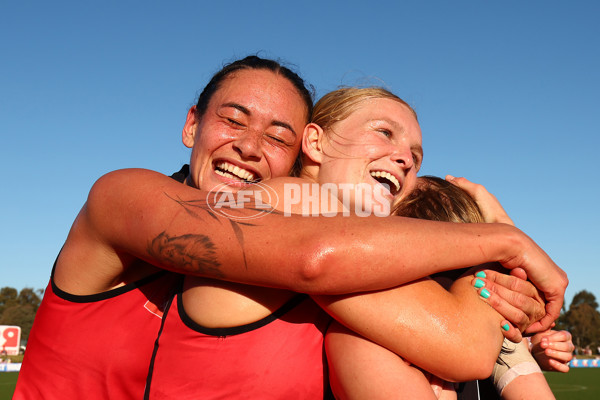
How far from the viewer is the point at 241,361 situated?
2326mm

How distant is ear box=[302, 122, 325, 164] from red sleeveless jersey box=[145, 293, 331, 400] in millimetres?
1385

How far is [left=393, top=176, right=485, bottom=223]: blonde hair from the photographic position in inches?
129

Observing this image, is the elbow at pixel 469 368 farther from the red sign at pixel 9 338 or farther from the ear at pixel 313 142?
the red sign at pixel 9 338

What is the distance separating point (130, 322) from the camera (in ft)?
9.03

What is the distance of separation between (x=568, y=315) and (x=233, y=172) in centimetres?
8031

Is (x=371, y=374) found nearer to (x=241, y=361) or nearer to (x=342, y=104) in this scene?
(x=241, y=361)

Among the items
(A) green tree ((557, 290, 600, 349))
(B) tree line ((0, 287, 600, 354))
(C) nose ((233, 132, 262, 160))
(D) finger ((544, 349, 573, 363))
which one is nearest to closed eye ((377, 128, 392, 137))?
(C) nose ((233, 132, 262, 160))

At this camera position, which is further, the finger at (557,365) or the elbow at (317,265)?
the finger at (557,365)

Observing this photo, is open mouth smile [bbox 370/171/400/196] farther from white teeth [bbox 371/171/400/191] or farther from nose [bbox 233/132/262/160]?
nose [bbox 233/132/262/160]

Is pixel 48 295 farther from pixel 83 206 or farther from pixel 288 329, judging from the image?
pixel 288 329

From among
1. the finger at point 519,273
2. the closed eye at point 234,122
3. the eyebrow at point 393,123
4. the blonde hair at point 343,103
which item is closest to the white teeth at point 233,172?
the closed eye at point 234,122

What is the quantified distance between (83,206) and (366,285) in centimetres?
163

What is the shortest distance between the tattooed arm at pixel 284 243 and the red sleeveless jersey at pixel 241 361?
1.02 ft

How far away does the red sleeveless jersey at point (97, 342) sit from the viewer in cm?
268
